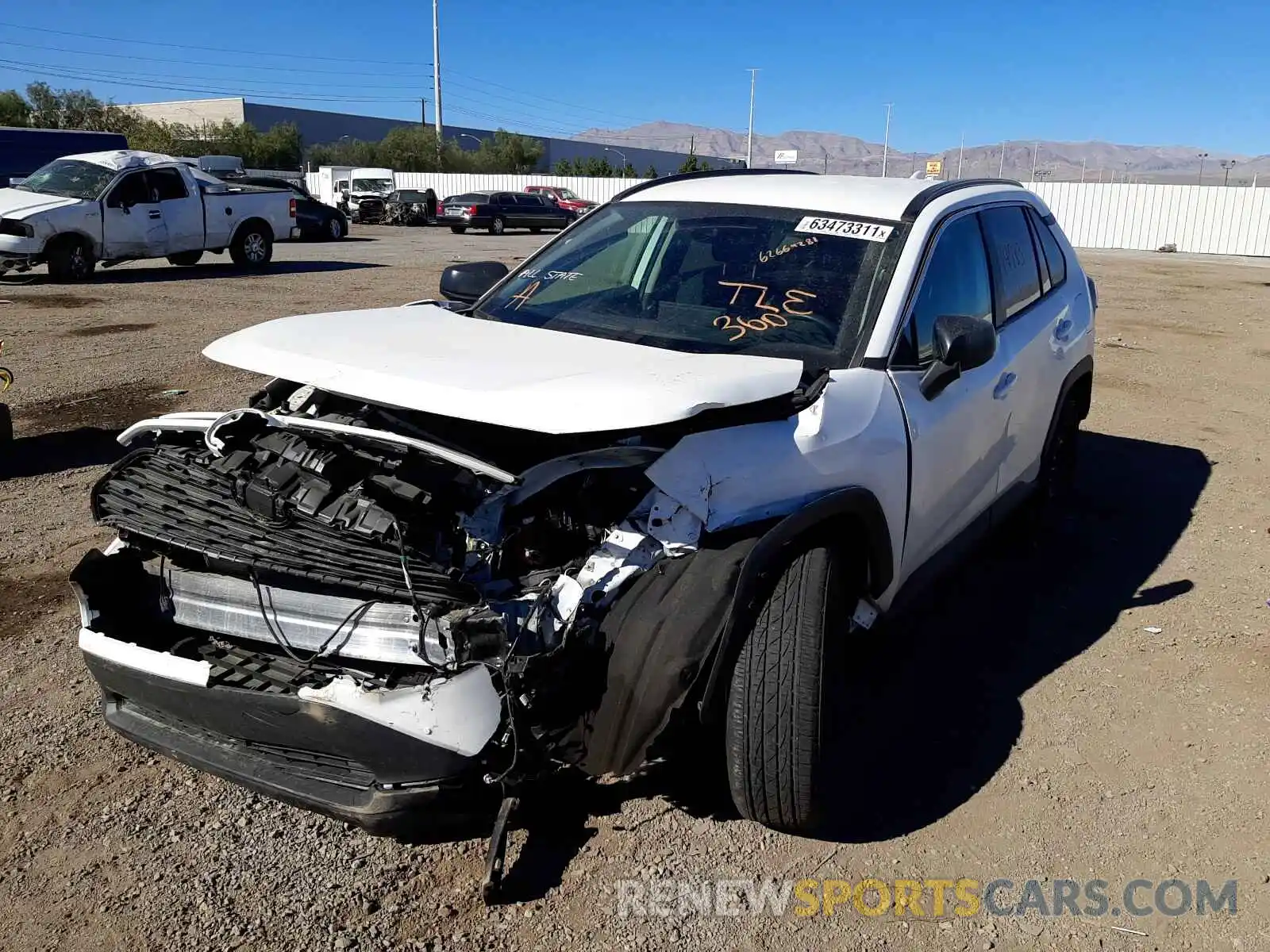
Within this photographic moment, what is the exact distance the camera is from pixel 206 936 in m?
2.57

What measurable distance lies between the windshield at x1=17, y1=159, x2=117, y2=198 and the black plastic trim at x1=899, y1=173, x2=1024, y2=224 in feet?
48.4

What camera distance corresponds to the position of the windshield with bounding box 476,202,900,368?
3.55 meters

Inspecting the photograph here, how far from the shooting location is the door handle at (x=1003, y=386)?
4094mm

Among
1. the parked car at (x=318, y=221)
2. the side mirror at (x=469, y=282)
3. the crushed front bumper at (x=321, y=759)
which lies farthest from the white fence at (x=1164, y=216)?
the crushed front bumper at (x=321, y=759)

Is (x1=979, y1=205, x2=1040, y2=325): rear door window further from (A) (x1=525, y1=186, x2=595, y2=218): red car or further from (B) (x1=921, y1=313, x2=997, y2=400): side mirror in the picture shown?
A: (A) (x1=525, y1=186, x2=595, y2=218): red car

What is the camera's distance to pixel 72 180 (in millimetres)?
15898

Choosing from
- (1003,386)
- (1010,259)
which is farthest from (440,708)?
(1010,259)

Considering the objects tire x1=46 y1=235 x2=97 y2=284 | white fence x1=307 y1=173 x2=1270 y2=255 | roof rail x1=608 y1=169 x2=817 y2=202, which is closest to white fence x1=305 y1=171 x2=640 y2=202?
white fence x1=307 y1=173 x2=1270 y2=255

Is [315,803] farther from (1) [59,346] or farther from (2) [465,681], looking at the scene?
(1) [59,346]

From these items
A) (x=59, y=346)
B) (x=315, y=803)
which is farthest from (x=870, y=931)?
(x=59, y=346)

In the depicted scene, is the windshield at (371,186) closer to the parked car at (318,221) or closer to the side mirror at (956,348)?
the parked car at (318,221)

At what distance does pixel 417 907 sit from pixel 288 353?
1.57m

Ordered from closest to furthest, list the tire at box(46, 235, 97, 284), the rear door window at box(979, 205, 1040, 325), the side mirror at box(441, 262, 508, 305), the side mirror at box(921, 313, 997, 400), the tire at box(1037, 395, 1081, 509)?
the side mirror at box(921, 313, 997, 400), the rear door window at box(979, 205, 1040, 325), the side mirror at box(441, 262, 508, 305), the tire at box(1037, 395, 1081, 509), the tire at box(46, 235, 97, 284)

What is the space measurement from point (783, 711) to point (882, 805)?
2.25ft
